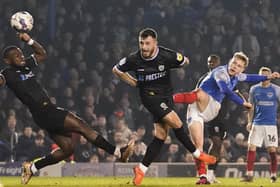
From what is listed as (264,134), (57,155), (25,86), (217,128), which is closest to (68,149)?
(57,155)

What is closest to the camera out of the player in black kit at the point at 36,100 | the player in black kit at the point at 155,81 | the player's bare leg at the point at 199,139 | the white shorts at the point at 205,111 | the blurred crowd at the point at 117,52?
the player in black kit at the point at 155,81

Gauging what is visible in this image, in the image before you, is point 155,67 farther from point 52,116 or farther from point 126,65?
point 52,116

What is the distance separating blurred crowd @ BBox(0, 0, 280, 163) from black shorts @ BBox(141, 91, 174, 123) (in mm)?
8514

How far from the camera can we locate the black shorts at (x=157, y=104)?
15922 mm

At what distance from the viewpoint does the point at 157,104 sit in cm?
1595

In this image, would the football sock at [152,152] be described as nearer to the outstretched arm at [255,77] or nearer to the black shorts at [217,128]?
the outstretched arm at [255,77]

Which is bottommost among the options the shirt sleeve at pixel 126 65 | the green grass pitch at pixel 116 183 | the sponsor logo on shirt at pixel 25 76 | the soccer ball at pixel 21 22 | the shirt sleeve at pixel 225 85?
the green grass pitch at pixel 116 183

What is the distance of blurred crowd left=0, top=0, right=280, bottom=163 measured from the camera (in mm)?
25545

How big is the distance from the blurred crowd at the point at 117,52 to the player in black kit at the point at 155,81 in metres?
8.34

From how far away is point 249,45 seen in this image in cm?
2936

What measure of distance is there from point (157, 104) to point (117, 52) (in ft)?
41.9

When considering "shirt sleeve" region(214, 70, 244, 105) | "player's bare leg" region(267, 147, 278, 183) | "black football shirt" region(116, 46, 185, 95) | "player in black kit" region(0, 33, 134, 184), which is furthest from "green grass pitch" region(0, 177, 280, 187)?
"black football shirt" region(116, 46, 185, 95)

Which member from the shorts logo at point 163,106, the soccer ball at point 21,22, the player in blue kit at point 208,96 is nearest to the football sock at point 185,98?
the player in blue kit at point 208,96

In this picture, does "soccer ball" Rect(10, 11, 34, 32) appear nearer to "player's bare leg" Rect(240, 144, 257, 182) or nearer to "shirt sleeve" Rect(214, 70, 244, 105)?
"shirt sleeve" Rect(214, 70, 244, 105)
